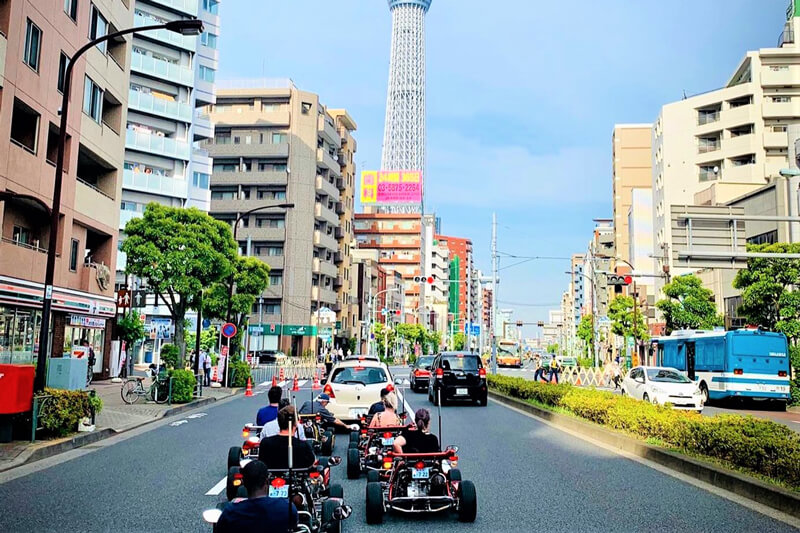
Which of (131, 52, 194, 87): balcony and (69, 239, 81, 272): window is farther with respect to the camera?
(131, 52, 194, 87): balcony

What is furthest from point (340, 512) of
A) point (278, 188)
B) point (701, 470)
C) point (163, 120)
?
point (278, 188)

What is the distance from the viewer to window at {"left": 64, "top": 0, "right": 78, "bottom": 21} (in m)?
24.8

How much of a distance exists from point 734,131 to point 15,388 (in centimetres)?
5930

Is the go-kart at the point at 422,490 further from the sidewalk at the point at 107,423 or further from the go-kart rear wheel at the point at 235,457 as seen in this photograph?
the sidewalk at the point at 107,423

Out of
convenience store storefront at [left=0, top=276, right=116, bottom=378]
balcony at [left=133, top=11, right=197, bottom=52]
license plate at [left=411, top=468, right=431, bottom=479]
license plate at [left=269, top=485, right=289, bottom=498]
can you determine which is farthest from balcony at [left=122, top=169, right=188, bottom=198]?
license plate at [left=269, top=485, right=289, bottom=498]

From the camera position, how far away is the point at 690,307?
43.0 m

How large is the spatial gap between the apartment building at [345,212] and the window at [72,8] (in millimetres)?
59517

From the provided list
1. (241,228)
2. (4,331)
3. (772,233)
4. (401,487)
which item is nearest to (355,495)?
(401,487)

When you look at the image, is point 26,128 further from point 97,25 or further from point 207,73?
point 207,73

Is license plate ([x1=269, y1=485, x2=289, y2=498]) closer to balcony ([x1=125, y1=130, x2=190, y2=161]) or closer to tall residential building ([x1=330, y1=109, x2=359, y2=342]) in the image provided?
balcony ([x1=125, y1=130, x2=190, y2=161])

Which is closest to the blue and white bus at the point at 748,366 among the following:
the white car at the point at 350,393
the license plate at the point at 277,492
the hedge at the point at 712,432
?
the hedge at the point at 712,432

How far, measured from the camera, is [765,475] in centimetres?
964

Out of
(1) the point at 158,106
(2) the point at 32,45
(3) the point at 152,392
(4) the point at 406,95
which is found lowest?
(3) the point at 152,392

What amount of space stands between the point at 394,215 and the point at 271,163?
5798 centimetres
